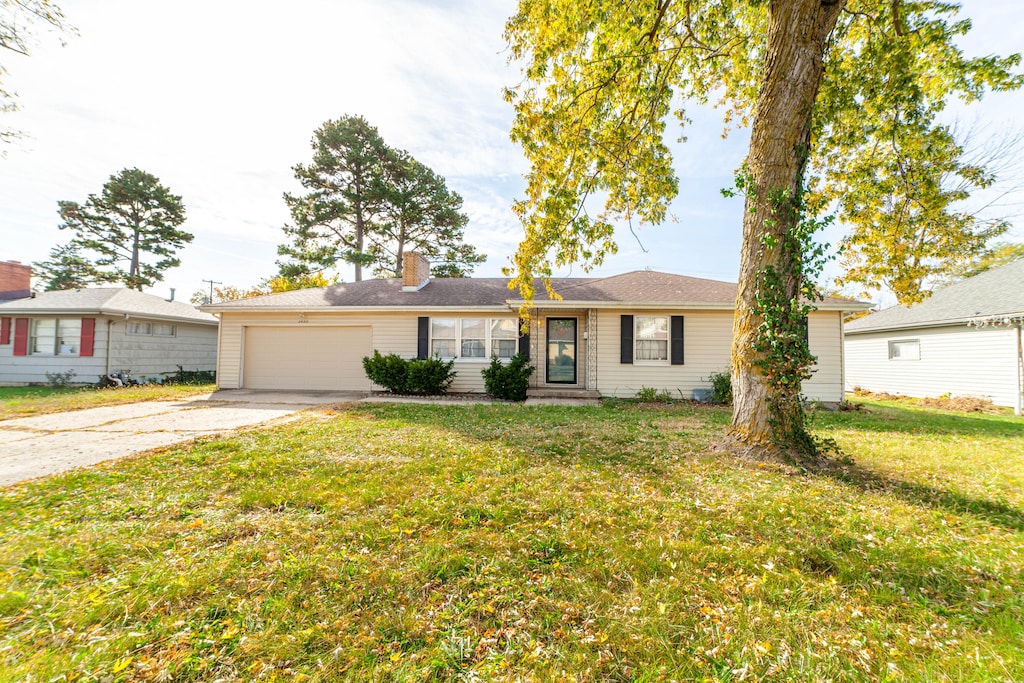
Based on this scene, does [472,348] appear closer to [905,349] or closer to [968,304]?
[968,304]

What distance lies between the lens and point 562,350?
11.7m

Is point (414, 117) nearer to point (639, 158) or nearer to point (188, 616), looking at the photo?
Result: point (639, 158)

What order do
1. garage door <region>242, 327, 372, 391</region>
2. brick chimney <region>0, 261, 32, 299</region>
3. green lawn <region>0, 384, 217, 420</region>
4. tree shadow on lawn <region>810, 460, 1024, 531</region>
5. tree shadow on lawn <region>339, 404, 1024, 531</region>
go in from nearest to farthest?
1. tree shadow on lawn <region>810, 460, 1024, 531</region>
2. tree shadow on lawn <region>339, 404, 1024, 531</region>
3. green lawn <region>0, 384, 217, 420</region>
4. garage door <region>242, 327, 372, 391</region>
5. brick chimney <region>0, 261, 32, 299</region>

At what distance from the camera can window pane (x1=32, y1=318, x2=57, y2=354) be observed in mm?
13414

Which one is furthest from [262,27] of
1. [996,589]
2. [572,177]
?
[996,589]

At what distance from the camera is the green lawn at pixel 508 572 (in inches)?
69.4

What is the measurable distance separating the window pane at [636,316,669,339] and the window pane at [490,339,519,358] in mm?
3554

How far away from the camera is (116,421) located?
23.3ft

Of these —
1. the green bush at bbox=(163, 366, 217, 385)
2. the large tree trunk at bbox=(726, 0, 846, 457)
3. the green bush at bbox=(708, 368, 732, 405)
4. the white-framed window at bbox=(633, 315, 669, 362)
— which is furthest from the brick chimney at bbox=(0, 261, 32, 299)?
the green bush at bbox=(708, 368, 732, 405)

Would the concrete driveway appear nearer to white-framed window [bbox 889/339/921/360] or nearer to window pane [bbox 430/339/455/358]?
window pane [bbox 430/339/455/358]

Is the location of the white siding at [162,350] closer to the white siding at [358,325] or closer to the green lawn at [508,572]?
the white siding at [358,325]

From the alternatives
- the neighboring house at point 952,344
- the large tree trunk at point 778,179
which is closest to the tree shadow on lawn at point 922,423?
the neighboring house at point 952,344

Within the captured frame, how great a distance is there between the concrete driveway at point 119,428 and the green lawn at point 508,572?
0.93 metres

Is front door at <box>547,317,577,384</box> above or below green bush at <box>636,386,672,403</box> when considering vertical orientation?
above
